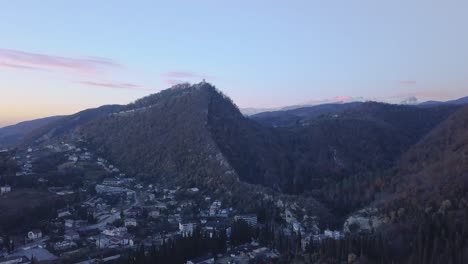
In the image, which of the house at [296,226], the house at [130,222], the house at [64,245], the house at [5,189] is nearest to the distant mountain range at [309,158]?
the house at [296,226]

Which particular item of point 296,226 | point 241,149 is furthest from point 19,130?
point 296,226

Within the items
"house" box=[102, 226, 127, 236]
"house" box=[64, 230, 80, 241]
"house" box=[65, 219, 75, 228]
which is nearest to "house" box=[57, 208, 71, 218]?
"house" box=[65, 219, 75, 228]

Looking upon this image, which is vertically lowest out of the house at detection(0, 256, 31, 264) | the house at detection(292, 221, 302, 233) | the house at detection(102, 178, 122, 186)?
the house at detection(292, 221, 302, 233)

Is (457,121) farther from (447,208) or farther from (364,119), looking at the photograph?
(447,208)

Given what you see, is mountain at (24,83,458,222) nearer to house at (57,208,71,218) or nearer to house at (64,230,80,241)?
house at (57,208,71,218)

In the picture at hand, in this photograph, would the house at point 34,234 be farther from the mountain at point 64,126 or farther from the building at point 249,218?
the mountain at point 64,126

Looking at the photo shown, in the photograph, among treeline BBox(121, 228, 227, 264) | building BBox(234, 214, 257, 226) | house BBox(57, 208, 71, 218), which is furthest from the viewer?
house BBox(57, 208, 71, 218)

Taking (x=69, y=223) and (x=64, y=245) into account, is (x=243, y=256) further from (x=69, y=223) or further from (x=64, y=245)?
(x=69, y=223)

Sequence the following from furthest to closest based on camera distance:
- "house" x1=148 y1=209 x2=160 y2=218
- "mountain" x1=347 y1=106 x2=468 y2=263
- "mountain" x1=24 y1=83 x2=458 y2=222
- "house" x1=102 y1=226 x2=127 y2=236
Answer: "mountain" x1=24 y1=83 x2=458 y2=222 < "house" x1=148 y1=209 x2=160 y2=218 < "house" x1=102 y1=226 x2=127 y2=236 < "mountain" x1=347 y1=106 x2=468 y2=263

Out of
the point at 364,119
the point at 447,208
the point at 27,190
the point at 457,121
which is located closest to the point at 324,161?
the point at 457,121
